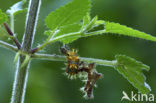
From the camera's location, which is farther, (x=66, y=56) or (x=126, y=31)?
(x=66, y=56)

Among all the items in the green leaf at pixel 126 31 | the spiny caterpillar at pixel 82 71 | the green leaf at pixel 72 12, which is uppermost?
the green leaf at pixel 72 12

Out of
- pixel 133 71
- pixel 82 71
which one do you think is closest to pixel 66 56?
pixel 82 71

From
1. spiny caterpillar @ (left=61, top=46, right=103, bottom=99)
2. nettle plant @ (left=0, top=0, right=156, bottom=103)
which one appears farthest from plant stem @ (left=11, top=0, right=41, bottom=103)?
spiny caterpillar @ (left=61, top=46, right=103, bottom=99)

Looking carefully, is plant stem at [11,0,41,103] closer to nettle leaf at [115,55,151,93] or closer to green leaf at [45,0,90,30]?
green leaf at [45,0,90,30]

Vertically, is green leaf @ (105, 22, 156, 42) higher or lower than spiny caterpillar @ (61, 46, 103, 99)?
higher

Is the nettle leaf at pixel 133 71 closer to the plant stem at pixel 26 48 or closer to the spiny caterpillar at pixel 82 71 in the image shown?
the spiny caterpillar at pixel 82 71

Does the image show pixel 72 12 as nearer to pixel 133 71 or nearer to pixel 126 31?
pixel 126 31

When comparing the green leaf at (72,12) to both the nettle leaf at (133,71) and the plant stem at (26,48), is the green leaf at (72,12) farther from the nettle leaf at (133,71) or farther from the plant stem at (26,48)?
the nettle leaf at (133,71)

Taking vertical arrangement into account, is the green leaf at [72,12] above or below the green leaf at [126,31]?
above

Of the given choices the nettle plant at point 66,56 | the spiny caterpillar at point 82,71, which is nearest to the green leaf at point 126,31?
the nettle plant at point 66,56
